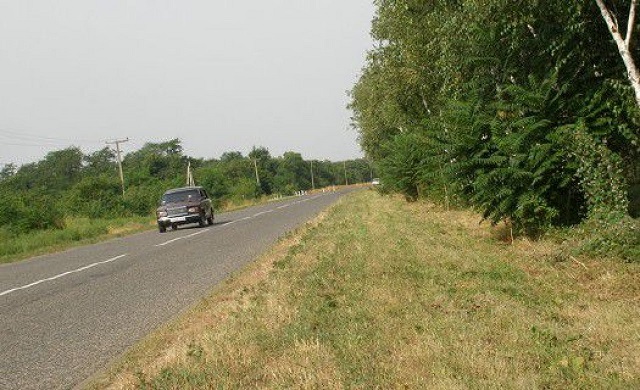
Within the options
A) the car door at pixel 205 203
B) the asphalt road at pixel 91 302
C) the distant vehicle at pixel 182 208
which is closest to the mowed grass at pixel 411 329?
the asphalt road at pixel 91 302

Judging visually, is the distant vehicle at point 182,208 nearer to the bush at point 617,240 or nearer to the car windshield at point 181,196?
the car windshield at point 181,196

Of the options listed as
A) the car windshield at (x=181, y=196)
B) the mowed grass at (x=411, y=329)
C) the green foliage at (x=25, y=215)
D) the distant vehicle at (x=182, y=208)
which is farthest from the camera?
the green foliage at (x=25, y=215)

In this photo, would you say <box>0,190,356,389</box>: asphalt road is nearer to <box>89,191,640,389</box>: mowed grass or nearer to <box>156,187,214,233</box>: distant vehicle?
<box>89,191,640,389</box>: mowed grass

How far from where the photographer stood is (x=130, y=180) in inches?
3019

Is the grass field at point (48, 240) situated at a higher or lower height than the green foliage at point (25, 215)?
lower

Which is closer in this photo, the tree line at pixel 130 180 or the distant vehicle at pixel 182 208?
the distant vehicle at pixel 182 208

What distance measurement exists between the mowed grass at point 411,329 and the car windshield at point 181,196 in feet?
50.6

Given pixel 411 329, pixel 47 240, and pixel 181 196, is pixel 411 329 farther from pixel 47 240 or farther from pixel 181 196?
pixel 47 240

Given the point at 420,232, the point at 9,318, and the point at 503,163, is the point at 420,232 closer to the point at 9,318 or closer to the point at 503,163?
the point at 503,163

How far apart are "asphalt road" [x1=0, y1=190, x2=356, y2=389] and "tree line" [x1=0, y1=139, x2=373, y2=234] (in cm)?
1783

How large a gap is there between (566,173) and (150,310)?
6.89 m

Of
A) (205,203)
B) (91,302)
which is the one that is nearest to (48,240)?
(205,203)

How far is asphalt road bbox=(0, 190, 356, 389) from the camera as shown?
560cm

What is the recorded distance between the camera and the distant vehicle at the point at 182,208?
23031mm
